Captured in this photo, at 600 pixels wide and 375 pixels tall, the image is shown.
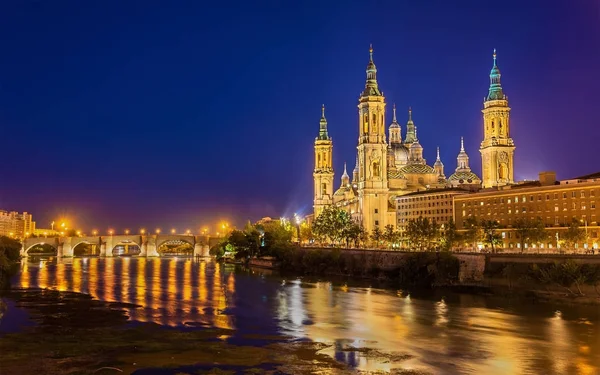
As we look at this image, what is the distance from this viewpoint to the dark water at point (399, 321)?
4094 centimetres

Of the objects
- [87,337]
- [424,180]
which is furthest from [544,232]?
[424,180]

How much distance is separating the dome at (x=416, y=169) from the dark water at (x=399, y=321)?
10885 cm

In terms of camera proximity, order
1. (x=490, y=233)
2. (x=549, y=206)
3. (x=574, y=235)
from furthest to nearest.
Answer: (x=490, y=233) < (x=549, y=206) < (x=574, y=235)

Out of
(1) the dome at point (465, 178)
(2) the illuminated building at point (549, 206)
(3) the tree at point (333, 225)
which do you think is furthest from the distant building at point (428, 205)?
(2) the illuminated building at point (549, 206)

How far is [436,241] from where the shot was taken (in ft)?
393

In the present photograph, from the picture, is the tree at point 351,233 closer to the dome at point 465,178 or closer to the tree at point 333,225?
the tree at point 333,225

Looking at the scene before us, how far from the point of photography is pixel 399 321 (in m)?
55.9

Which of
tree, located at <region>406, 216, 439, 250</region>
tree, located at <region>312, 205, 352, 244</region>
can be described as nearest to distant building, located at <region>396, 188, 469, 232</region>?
tree, located at <region>312, 205, 352, 244</region>

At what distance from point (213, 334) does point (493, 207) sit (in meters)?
89.4

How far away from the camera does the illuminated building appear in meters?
102

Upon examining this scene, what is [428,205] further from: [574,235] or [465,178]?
[574,235]

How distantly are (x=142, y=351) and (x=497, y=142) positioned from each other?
13570 cm

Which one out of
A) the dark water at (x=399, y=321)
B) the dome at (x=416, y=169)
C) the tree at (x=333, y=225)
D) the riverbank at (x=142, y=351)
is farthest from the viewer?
the dome at (x=416, y=169)

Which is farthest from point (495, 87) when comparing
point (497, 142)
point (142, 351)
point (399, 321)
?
point (142, 351)
